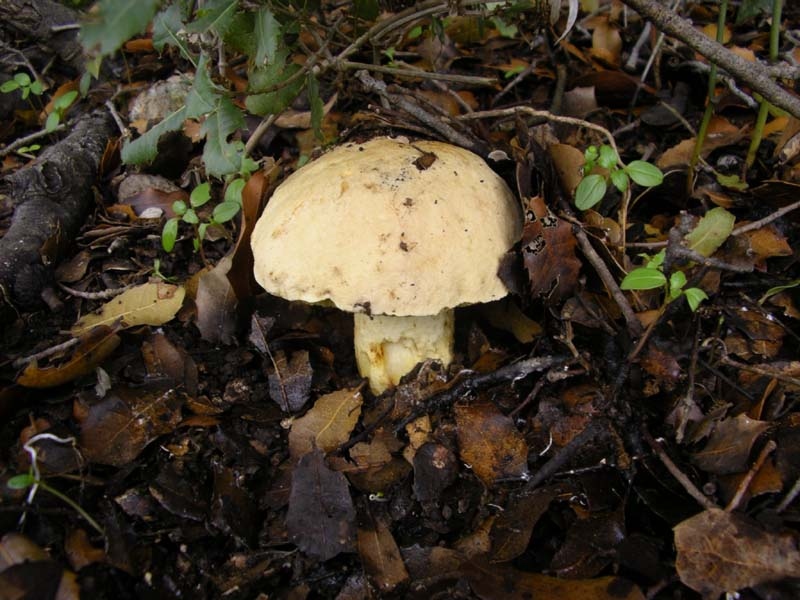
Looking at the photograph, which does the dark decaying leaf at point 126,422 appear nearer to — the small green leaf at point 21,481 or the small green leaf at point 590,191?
the small green leaf at point 21,481

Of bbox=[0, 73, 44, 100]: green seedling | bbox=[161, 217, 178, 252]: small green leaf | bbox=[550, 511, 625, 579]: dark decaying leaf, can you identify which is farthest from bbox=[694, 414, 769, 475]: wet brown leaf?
bbox=[0, 73, 44, 100]: green seedling

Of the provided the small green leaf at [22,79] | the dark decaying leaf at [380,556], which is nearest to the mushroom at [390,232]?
the dark decaying leaf at [380,556]

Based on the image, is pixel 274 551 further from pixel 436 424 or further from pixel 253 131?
pixel 253 131

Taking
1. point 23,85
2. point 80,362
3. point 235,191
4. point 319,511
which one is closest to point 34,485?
point 80,362

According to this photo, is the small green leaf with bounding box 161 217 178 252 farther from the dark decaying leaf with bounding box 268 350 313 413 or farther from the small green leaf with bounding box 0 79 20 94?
the small green leaf with bounding box 0 79 20 94

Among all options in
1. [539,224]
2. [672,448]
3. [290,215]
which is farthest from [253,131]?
[672,448]

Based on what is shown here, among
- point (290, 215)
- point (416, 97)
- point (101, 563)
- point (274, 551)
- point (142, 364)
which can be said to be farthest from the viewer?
point (416, 97)
